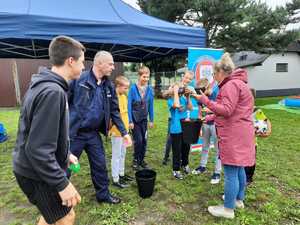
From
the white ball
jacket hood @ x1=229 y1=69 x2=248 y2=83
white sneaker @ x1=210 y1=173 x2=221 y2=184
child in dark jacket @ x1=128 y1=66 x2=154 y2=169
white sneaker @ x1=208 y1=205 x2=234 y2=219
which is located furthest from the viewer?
child in dark jacket @ x1=128 y1=66 x2=154 y2=169

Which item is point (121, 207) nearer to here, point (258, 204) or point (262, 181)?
point (258, 204)

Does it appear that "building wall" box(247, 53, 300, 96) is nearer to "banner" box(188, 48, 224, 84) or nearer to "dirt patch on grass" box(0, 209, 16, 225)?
"banner" box(188, 48, 224, 84)

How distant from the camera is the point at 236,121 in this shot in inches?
99.3

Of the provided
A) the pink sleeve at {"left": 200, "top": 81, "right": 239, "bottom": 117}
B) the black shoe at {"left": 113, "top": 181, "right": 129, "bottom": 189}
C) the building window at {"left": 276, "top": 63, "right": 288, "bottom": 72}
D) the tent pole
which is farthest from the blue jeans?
the building window at {"left": 276, "top": 63, "right": 288, "bottom": 72}

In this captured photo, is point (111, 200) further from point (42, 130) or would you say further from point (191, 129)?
point (42, 130)

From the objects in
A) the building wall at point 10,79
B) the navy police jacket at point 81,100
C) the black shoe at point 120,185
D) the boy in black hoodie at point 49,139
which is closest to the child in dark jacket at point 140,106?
the black shoe at point 120,185

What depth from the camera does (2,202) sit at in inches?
129

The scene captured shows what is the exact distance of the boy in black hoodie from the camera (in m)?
1.39

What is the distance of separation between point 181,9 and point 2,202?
12101mm

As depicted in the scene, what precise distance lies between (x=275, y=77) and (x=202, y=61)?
17.7 m

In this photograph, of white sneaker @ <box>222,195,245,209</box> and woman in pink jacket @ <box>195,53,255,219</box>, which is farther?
white sneaker @ <box>222,195,245,209</box>

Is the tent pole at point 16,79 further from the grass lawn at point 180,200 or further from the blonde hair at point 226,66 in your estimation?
the blonde hair at point 226,66

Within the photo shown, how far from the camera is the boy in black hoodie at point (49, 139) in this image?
54.7 inches

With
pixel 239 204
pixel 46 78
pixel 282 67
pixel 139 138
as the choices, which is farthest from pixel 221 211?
pixel 282 67
